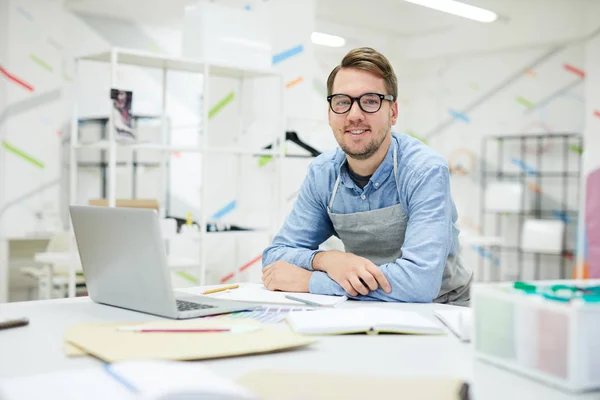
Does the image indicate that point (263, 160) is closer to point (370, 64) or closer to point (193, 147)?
point (193, 147)

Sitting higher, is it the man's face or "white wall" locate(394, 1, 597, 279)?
"white wall" locate(394, 1, 597, 279)

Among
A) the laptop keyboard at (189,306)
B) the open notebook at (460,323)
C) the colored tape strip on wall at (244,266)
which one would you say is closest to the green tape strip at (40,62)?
the colored tape strip on wall at (244,266)

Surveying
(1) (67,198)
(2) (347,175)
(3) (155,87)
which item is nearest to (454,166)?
(3) (155,87)

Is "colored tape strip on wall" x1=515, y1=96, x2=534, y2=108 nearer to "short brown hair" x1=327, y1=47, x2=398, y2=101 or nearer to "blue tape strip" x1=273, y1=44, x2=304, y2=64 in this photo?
"blue tape strip" x1=273, y1=44, x2=304, y2=64

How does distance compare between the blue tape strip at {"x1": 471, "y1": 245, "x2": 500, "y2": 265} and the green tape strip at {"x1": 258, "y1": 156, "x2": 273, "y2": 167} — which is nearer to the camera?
the green tape strip at {"x1": 258, "y1": 156, "x2": 273, "y2": 167}

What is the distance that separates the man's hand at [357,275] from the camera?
189cm

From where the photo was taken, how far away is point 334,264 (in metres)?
1.98

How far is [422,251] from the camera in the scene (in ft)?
6.37

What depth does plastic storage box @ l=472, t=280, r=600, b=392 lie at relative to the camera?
3.17 feet

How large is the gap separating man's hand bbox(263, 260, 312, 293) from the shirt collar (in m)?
0.38

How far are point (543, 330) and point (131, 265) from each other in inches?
39.0

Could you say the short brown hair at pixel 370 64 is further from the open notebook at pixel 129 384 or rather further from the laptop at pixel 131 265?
the open notebook at pixel 129 384

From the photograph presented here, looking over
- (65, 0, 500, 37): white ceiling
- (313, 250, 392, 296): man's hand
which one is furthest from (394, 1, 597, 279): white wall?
(313, 250, 392, 296): man's hand

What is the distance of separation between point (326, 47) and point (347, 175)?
6.65 metres
